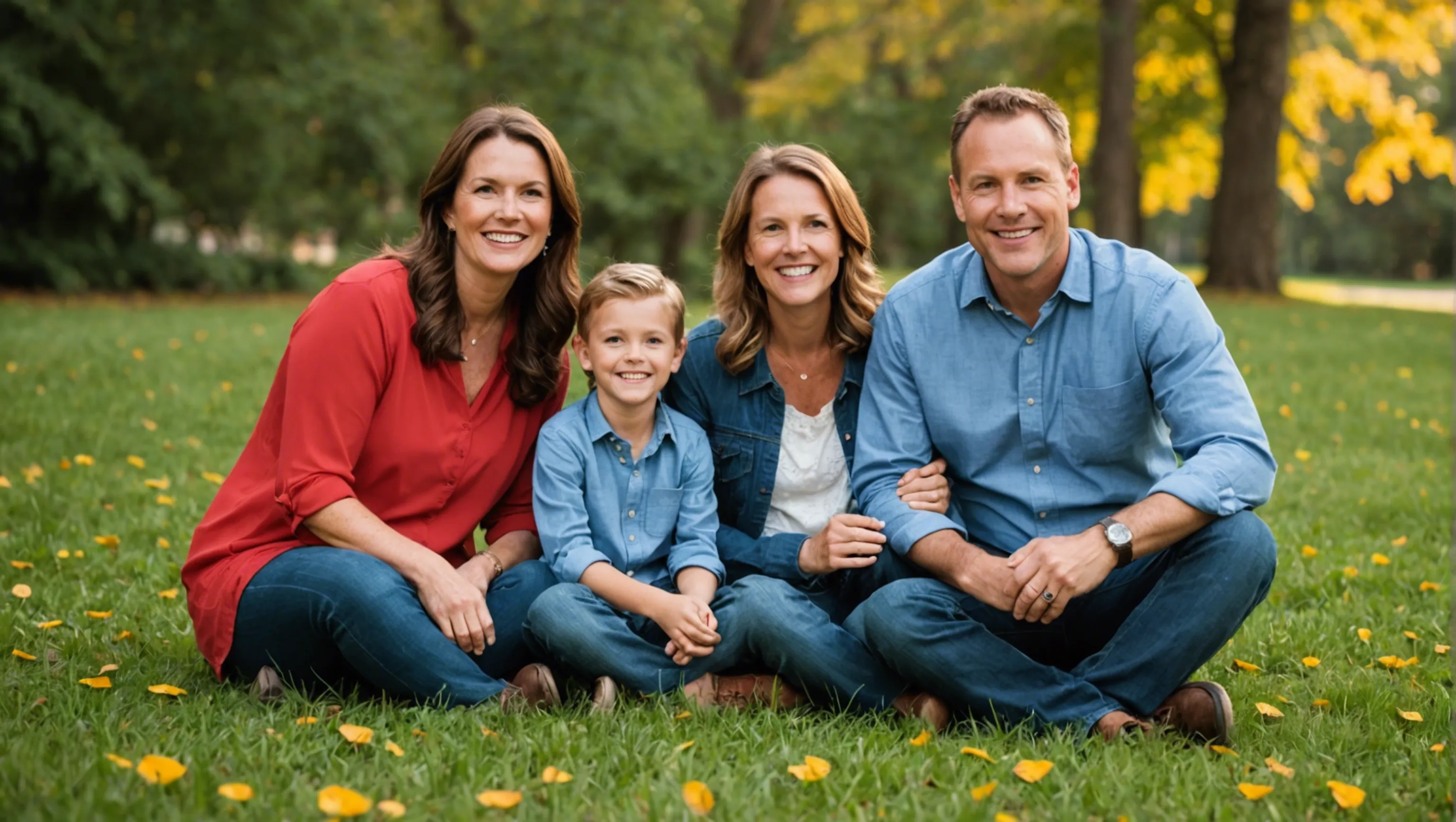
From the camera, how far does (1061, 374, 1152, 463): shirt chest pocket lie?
3.09 metres

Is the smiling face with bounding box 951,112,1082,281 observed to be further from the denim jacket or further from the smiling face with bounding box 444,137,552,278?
the smiling face with bounding box 444,137,552,278

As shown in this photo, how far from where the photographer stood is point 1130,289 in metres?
3.08

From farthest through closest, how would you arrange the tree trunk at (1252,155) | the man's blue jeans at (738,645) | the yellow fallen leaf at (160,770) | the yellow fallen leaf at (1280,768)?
the tree trunk at (1252,155) < the man's blue jeans at (738,645) < the yellow fallen leaf at (1280,768) < the yellow fallen leaf at (160,770)

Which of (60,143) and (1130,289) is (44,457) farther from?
(60,143)

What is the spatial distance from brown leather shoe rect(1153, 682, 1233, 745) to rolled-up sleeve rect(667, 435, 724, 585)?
113 centimetres

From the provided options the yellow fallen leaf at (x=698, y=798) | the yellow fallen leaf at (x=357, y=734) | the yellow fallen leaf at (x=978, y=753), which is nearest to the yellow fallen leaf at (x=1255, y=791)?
the yellow fallen leaf at (x=978, y=753)

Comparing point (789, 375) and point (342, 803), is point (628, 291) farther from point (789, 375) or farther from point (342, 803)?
point (342, 803)

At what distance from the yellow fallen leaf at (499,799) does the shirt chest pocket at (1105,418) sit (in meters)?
1.59

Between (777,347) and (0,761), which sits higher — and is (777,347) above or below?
above

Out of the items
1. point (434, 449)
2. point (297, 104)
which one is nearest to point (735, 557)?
point (434, 449)

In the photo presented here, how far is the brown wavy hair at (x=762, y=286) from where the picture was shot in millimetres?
3340

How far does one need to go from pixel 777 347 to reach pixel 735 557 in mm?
606

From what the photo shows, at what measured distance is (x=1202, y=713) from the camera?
2842 millimetres

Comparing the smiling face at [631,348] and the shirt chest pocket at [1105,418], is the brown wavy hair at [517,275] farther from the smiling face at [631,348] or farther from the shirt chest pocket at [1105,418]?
the shirt chest pocket at [1105,418]
